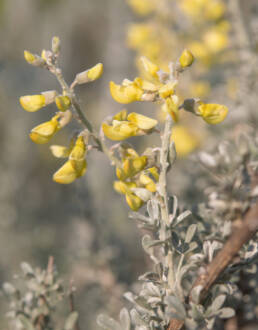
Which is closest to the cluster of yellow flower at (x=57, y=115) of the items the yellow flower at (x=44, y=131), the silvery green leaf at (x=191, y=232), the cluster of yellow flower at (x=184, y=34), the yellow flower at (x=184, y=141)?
the yellow flower at (x=44, y=131)

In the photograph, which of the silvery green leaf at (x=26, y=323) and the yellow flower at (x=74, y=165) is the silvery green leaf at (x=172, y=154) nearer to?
the yellow flower at (x=74, y=165)

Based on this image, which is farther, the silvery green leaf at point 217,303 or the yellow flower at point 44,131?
the yellow flower at point 44,131

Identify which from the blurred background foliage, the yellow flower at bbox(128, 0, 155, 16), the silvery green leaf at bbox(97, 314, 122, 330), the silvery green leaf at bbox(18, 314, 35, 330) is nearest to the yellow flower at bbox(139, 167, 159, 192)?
the silvery green leaf at bbox(97, 314, 122, 330)

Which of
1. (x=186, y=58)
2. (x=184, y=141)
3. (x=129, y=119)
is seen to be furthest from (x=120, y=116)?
(x=184, y=141)

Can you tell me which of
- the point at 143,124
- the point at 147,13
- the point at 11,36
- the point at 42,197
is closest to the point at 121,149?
the point at 143,124

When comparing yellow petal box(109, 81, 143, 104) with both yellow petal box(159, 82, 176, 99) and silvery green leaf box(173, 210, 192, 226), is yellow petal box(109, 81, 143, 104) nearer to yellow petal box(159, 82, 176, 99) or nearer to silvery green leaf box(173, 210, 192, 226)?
yellow petal box(159, 82, 176, 99)
